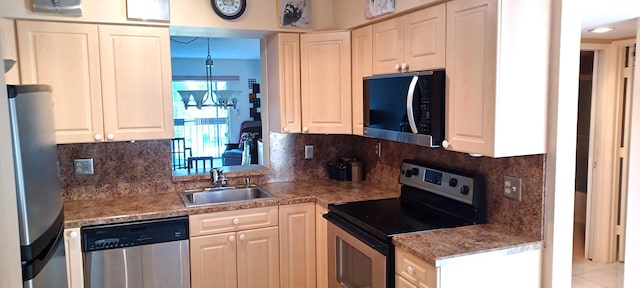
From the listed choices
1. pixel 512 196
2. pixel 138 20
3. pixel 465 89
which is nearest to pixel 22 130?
pixel 138 20

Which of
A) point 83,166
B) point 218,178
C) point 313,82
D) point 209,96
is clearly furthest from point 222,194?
point 209,96

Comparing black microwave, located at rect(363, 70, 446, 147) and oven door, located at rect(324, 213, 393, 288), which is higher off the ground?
black microwave, located at rect(363, 70, 446, 147)

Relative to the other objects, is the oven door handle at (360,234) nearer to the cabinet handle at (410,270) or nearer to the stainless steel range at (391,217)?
the stainless steel range at (391,217)

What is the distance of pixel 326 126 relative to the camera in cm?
324

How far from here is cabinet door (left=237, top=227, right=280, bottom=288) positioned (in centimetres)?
295

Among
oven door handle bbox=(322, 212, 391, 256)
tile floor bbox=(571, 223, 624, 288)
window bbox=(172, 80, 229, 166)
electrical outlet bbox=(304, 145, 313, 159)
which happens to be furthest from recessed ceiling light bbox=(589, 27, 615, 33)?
window bbox=(172, 80, 229, 166)

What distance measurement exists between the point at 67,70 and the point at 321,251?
1.93 m

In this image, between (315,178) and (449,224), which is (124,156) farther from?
(449,224)

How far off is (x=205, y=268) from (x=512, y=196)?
1.85 m

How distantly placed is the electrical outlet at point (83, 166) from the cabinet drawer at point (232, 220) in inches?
32.9

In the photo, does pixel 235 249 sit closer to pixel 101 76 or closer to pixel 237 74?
pixel 101 76

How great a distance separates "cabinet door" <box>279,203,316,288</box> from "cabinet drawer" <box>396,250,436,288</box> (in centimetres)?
98

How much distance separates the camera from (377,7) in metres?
2.75

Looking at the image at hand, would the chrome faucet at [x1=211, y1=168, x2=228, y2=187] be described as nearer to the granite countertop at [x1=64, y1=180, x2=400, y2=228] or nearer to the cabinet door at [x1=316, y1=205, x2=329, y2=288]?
the granite countertop at [x1=64, y1=180, x2=400, y2=228]
